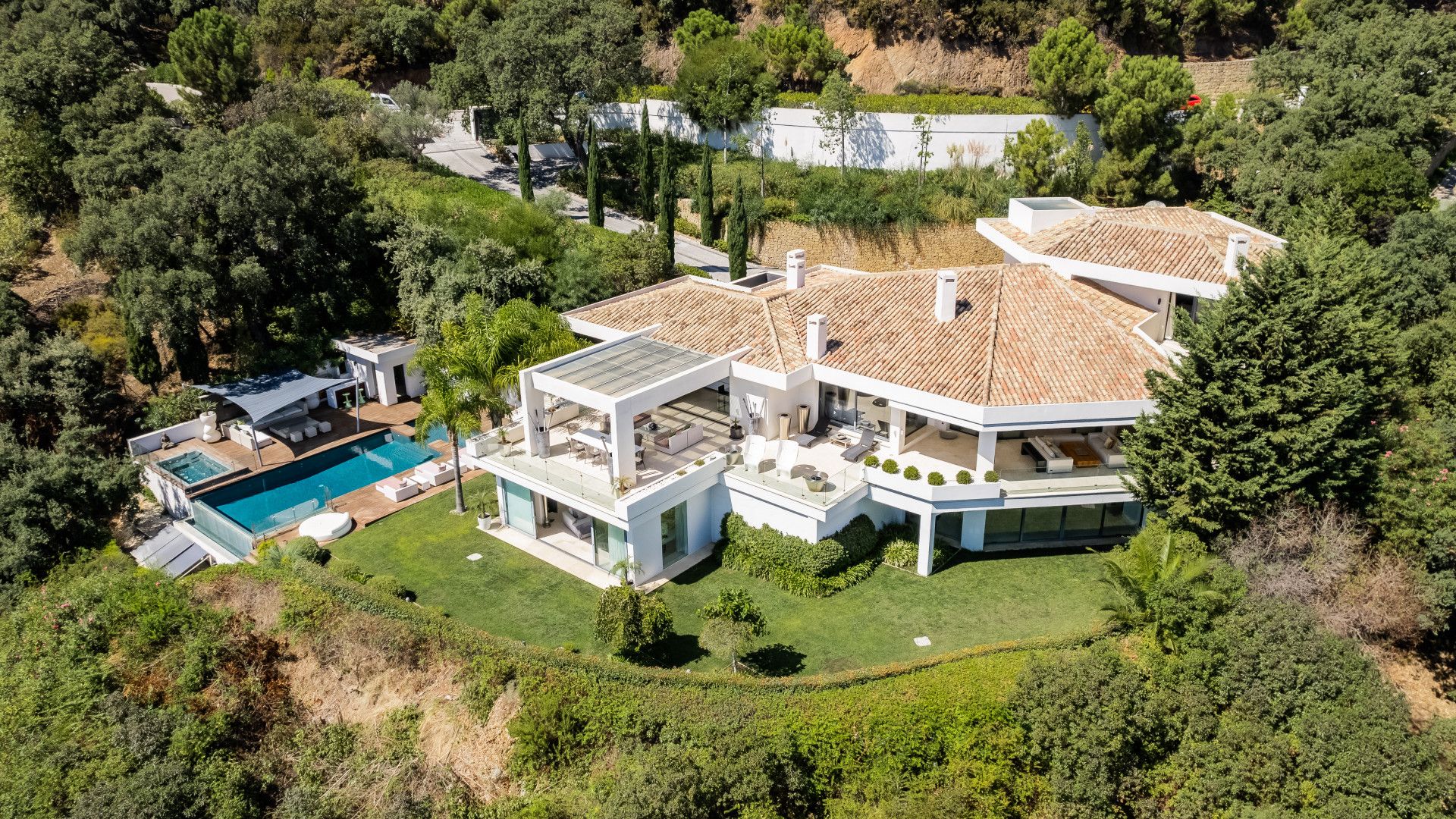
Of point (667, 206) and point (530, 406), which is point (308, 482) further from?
point (667, 206)

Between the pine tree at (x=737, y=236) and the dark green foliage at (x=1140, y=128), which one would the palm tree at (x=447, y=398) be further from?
the dark green foliage at (x=1140, y=128)

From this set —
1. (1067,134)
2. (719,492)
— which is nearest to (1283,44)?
(1067,134)

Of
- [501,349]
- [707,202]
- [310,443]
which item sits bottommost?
[310,443]

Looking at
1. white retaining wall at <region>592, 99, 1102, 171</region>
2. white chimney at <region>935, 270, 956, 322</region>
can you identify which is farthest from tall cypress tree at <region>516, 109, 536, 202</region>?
white chimney at <region>935, 270, 956, 322</region>

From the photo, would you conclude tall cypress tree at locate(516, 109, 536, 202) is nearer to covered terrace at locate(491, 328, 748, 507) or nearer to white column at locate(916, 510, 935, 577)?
covered terrace at locate(491, 328, 748, 507)

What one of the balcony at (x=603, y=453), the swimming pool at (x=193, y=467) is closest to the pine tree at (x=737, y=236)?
the balcony at (x=603, y=453)

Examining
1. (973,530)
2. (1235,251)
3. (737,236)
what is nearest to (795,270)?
(737,236)
